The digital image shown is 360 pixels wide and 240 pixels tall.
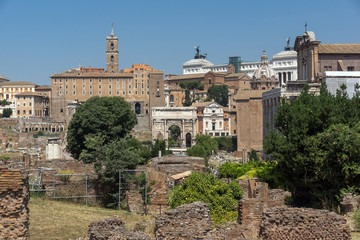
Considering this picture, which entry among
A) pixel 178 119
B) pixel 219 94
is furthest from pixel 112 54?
pixel 178 119

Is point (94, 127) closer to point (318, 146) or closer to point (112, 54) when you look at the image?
point (318, 146)

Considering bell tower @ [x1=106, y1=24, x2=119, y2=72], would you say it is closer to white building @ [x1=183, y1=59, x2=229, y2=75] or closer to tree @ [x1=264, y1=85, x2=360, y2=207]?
white building @ [x1=183, y1=59, x2=229, y2=75]

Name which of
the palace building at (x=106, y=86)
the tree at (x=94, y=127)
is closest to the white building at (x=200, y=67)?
the palace building at (x=106, y=86)

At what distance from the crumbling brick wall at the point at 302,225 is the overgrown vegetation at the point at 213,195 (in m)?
4.96

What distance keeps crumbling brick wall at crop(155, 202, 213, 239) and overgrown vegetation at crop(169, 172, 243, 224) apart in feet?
14.9

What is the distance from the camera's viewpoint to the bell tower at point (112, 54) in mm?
110431

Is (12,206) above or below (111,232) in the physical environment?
above

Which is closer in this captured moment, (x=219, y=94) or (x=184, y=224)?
(x=184, y=224)

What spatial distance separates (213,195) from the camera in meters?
15.0

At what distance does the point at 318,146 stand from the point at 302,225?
24.8ft

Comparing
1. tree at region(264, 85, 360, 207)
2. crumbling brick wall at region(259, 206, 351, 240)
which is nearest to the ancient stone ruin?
crumbling brick wall at region(259, 206, 351, 240)

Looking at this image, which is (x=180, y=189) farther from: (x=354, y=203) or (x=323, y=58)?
(x=323, y=58)

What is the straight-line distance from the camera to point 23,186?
9.80m

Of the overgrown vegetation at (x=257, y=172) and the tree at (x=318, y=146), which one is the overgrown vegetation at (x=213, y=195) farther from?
the overgrown vegetation at (x=257, y=172)
